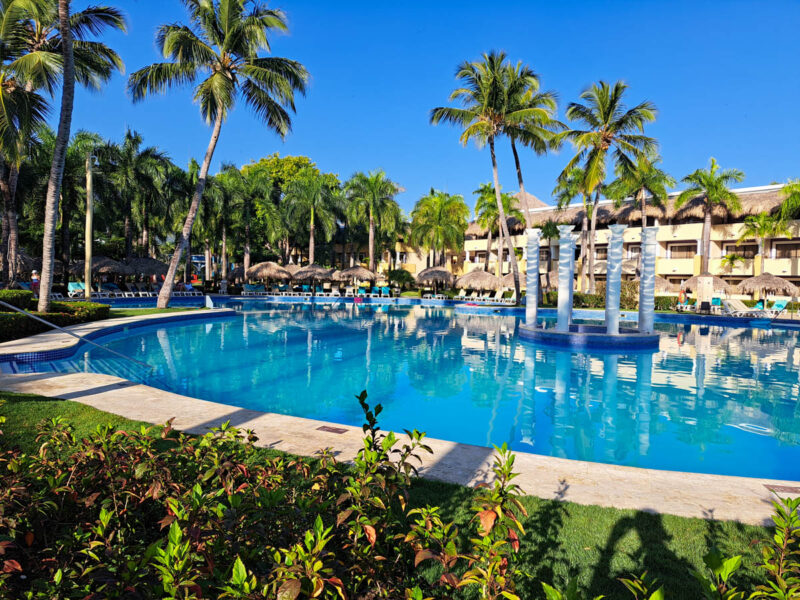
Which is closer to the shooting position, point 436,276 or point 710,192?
point 710,192

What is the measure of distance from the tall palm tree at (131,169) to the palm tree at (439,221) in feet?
70.6

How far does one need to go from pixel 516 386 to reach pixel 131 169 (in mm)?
30298

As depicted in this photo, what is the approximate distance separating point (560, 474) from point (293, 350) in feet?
33.3

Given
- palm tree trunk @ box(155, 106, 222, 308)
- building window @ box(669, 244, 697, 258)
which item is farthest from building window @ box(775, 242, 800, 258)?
palm tree trunk @ box(155, 106, 222, 308)

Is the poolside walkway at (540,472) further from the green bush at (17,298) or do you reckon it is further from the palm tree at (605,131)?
the palm tree at (605,131)

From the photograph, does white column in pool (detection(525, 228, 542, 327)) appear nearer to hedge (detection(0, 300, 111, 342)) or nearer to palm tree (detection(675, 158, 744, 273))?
hedge (detection(0, 300, 111, 342))

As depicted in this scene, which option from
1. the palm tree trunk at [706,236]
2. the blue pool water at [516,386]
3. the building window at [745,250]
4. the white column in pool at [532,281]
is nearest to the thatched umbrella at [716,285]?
the palm tree trunk at [706,236]

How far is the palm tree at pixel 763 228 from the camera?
101ft

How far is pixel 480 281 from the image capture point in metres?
34.6

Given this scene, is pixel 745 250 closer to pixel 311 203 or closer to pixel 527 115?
pixel 527 115

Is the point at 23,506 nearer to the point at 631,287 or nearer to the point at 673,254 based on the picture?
the point at 631,287

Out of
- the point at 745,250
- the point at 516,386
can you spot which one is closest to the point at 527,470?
the point at 516,386

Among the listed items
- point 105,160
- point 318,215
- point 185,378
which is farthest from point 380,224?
point 185,378

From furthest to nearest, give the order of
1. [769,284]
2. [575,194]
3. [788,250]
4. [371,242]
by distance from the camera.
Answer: [371,242] < [575,194] < [788,250] < [769,284]
